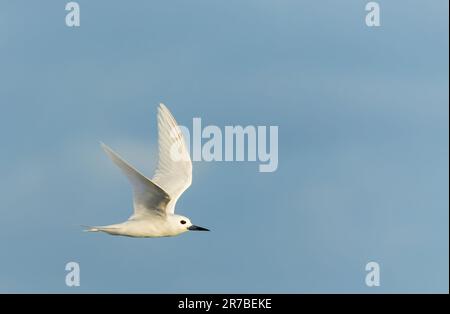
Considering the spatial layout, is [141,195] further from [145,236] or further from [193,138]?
[193,138]

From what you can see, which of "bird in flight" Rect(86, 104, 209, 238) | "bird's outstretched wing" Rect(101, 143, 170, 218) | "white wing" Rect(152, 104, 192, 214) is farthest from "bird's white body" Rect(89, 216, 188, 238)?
"white wing" Rect(152, 104, 192, 214)

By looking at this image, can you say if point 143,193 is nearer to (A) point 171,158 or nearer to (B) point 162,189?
(B) point 162,189

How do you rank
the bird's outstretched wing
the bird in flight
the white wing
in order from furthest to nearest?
the white wing, the bird in flight, the bird's outstretched wing

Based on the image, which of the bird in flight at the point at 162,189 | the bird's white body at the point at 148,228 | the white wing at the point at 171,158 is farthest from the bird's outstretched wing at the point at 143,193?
the white wing at the point at 171,158

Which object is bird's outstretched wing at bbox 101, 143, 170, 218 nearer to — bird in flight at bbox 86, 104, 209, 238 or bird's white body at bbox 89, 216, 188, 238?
bird in flight at bbox 86, 104, 209, 238

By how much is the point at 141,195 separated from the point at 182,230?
183cm

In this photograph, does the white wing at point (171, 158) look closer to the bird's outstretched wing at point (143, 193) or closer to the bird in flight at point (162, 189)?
the bird in flight at point (162, 189)

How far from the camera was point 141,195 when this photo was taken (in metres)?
32.0

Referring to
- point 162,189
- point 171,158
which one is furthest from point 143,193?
point 171,158

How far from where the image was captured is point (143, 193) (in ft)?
105

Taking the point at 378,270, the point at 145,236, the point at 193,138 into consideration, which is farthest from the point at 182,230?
the point at 378,270

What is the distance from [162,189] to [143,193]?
3.62ft

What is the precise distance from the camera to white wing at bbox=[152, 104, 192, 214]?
34594mm

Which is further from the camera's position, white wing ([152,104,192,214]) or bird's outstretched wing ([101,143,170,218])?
white wing ([152,104,192,214])
